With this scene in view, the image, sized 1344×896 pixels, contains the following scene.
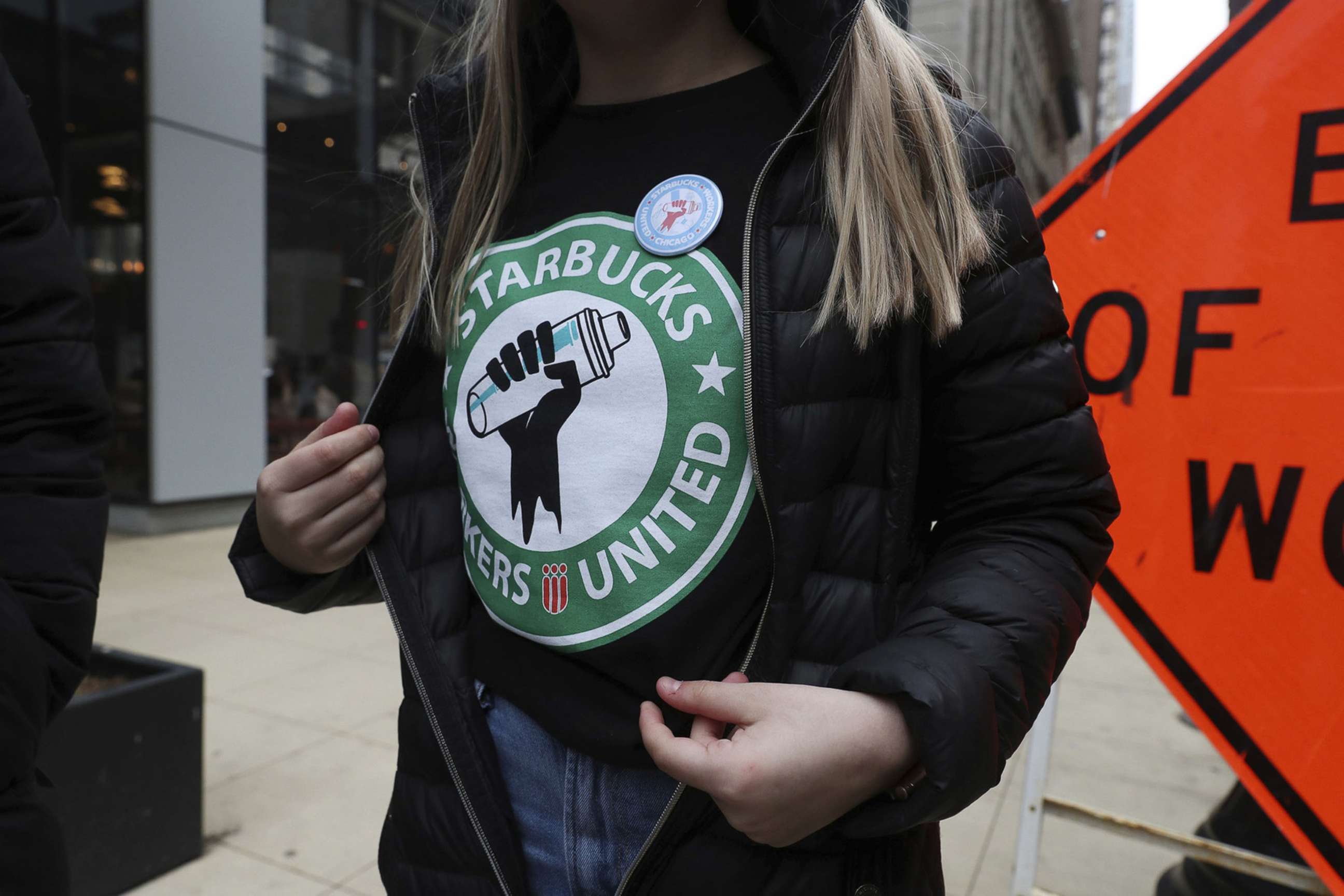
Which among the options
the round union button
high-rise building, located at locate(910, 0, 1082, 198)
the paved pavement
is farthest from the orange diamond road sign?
the paved pavement

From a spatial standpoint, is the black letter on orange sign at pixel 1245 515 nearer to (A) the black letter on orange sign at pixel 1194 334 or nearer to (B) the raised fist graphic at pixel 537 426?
(A) the black letter on orange sign at pixel 1194 334

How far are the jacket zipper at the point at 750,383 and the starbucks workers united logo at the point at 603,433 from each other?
0.03m

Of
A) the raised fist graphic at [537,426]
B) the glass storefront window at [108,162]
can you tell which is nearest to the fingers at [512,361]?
the raised fist graphic at [537,426]

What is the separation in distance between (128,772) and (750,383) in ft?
8.37

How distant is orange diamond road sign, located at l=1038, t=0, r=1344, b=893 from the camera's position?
61.8 inches

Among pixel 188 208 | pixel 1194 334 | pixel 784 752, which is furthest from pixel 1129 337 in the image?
pixel 188 208

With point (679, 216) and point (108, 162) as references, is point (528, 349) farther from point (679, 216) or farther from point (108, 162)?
point (108, 162)

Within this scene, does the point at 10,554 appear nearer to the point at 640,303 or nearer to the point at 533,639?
the point at 533,639

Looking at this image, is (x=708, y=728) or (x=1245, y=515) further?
(x=1245, y=515)

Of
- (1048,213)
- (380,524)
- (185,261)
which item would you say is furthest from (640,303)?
(185,261)

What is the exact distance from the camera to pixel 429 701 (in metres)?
1.08

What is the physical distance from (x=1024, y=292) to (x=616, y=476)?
467 millimetres

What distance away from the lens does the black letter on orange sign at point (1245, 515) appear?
5.33 ft

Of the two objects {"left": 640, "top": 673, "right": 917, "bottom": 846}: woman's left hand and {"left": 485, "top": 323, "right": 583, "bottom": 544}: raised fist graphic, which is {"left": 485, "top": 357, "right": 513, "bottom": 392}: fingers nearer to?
{"left": 485, "top": 323, "right": 583, "bottom": 544}: raised fist graphic
